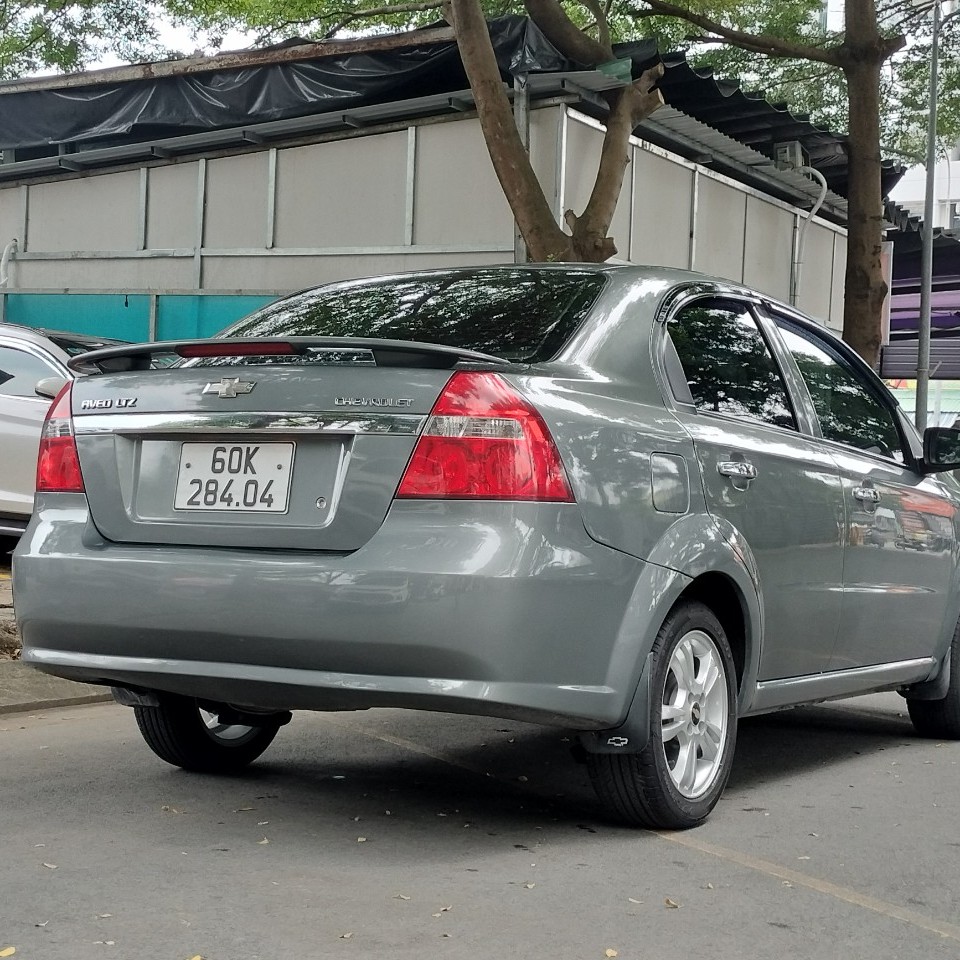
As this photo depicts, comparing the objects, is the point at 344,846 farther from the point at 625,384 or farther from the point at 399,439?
the point at 625,384

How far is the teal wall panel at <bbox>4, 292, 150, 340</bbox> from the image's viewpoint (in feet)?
55.9

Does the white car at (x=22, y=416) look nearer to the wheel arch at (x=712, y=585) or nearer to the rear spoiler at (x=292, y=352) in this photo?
the rear spoiler at (x=292, y=352)

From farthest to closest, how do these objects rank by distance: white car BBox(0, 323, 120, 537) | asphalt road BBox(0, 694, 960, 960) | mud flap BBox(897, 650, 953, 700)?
white car BBox(0, 323, 120, 537) → mud flap BBox(897, 650, 953, 700) → asphalt road BBox(0, 694, 960, 960)

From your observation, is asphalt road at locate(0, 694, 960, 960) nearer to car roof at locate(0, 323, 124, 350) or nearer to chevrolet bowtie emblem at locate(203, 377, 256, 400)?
chevrolet bowtie emblem at locate(203, 377, 256, 400)

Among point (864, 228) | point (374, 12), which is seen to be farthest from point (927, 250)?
point (374, 12)

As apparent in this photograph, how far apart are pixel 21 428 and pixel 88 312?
22.4 ft

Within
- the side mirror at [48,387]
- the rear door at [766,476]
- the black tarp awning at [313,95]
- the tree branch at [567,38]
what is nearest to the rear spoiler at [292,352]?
the rear door at [766,476]

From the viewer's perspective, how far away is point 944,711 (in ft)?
21.1

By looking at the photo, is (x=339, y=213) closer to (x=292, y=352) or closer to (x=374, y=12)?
(x=374, y=12)

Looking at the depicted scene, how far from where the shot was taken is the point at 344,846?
4254 millimetres

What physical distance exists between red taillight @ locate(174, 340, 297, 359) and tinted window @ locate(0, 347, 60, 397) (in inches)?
270

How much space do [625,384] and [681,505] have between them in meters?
0.38

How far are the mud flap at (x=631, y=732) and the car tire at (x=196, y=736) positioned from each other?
4.77 feet

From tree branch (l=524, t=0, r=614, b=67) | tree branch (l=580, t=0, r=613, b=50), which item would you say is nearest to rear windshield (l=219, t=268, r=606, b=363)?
tree branch (l=524, t=0, r=614, b=67)
